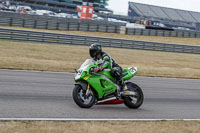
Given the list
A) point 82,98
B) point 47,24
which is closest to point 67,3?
point 47,24

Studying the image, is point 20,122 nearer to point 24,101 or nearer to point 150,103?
point 24,101

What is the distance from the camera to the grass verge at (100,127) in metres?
5.86

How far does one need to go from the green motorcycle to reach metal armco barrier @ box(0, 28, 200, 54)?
18737 mm

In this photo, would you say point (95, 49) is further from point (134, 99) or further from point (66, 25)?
point (66, 25)

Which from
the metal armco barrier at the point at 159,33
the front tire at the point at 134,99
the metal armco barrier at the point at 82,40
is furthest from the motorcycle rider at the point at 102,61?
the metal armco barrier at the point at 159,33

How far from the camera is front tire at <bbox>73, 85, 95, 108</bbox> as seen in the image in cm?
788

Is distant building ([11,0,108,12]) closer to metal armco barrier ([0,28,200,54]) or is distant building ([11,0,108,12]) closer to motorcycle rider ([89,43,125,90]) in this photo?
metal armco barrier ([0,28,200,54])

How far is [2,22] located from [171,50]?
54.7 feet

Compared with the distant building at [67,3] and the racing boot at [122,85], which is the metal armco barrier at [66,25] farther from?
the distant building at [67,3]

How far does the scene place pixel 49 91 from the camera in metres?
10.2

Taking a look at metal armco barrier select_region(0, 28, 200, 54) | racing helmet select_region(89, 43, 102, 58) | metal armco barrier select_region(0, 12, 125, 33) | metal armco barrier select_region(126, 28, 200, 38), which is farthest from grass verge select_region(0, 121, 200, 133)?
metal armco barrier select_region(126, 28, 200, 38)

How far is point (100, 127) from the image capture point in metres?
6.44

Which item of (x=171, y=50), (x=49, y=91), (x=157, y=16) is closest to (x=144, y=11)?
(x=157, y=16)

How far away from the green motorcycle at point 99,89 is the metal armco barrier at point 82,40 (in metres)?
18.7
